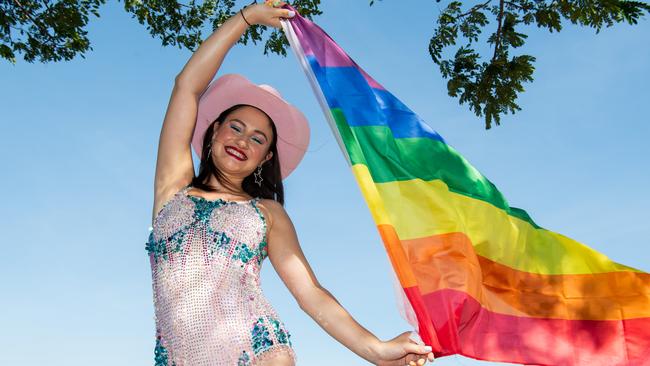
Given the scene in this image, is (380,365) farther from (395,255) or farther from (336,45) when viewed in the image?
(336,45)

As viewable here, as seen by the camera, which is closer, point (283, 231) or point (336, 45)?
point (283, 231)

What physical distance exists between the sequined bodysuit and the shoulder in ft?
0.26

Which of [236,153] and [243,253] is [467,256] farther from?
[236,153]

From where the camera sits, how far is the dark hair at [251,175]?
342cm

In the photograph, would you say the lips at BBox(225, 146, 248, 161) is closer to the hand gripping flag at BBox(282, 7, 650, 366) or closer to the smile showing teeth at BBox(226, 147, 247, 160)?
the smile showing teeth at BBox(226, 147, 247, 160)

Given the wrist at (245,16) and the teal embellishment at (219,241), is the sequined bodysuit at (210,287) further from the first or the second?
the wrist at (245,16)

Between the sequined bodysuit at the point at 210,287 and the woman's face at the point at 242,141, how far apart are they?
0.29 metres

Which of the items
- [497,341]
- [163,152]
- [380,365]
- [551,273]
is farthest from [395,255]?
[163,152]

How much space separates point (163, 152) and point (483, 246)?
1.55 meters

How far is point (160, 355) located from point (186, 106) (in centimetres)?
118

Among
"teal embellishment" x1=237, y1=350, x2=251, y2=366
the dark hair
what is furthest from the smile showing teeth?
"teal embellishment" x1=237, y1=350, x2=251, y2=366

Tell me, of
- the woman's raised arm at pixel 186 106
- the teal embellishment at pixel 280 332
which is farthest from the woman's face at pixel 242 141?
the teal embellishment at pixel 280 332

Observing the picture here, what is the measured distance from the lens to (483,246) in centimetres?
326

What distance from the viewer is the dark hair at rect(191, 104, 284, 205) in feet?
11.2
